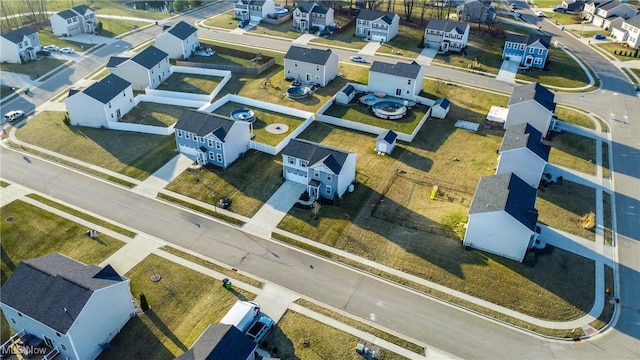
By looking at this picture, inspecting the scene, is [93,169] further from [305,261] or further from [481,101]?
[481,101]

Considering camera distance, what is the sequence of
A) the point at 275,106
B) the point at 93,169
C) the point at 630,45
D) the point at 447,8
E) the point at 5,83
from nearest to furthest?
1. the point at 93,169
2. the point at 275,106
3. the point at 5,83
4. the point at 630,45
5. the point at 447,8

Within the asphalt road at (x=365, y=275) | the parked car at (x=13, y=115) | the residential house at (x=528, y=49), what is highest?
the residential house at (x=528, y=49)

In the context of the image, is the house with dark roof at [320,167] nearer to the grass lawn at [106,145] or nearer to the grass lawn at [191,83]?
the grass lawn at [106,145]

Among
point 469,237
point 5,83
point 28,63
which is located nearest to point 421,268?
point 469,237

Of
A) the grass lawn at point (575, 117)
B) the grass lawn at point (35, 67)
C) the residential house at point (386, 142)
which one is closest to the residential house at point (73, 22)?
the grass lawn at point (35, 67)

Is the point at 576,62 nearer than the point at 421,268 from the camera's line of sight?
No
